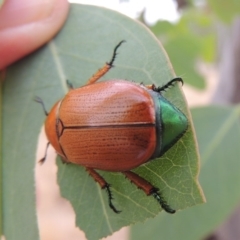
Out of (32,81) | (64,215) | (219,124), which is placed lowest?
(64,215)

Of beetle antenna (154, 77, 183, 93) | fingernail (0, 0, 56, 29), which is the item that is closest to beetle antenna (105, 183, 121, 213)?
beetle antenna (154, 77, 183, 93)

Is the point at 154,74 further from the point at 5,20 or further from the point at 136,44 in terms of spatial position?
the point at 5,20

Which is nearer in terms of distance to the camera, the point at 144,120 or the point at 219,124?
the point at 144,120

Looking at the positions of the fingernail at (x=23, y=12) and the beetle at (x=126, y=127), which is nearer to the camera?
the beetle at (x=126, y=127)

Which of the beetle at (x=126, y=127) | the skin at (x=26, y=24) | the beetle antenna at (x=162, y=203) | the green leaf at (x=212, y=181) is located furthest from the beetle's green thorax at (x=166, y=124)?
the green leaf at (x=212, y=181)

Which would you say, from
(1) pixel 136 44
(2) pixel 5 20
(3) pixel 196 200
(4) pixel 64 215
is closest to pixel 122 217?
(3) pixel 196 200

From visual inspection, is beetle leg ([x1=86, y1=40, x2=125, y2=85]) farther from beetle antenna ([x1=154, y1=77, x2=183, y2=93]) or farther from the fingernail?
the fingernail

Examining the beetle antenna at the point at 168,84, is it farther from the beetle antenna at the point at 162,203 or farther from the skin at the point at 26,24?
→ the skin at the point at 26,24
